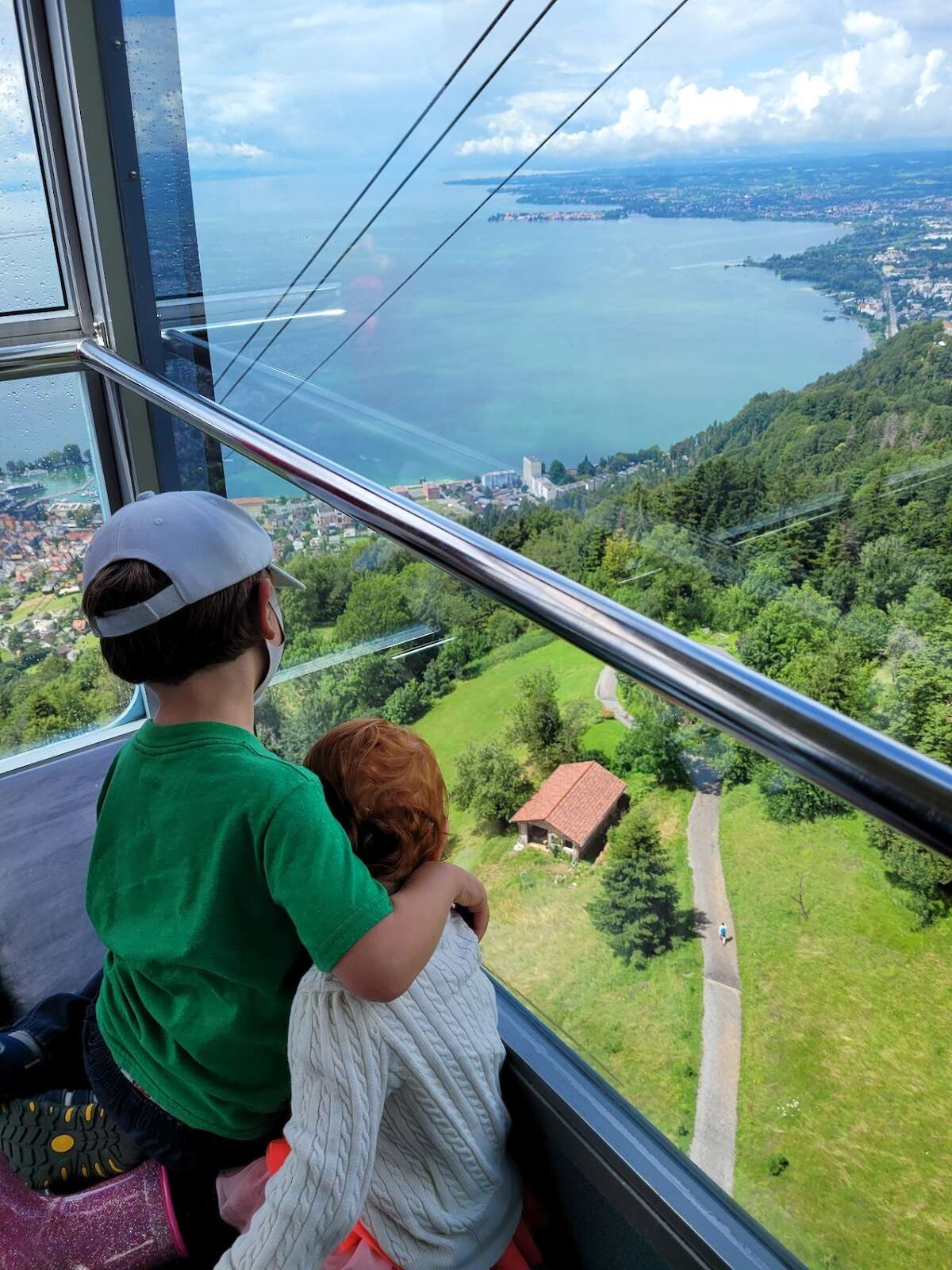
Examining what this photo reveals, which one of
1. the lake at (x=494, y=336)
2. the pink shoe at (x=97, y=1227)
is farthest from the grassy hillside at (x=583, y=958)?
the lake at (x=494, y=336)

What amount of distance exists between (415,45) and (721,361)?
54.6 inches

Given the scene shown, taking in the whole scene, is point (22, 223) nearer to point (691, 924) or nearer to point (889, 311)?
point (691, 924)

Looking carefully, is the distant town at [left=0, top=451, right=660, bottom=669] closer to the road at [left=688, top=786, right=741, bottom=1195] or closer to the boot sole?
the road at [left=688, top=786, right=741, bottom=1195]

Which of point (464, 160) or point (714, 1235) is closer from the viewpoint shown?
point (714, 1235)

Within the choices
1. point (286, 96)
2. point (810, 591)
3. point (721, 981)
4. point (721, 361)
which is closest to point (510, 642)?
point (721, 981)

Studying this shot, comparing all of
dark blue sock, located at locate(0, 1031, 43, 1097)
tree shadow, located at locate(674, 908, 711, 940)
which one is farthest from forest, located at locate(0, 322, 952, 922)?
dark blue sock, located at locate(0, 1031, 43, 1097)

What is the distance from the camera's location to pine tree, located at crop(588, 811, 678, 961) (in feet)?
4.01

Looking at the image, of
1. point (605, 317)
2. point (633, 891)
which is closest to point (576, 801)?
point (633, 891)

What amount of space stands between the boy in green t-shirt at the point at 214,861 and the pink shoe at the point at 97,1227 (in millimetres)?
188

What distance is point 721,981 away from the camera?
115cm

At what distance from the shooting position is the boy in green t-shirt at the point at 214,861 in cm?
75

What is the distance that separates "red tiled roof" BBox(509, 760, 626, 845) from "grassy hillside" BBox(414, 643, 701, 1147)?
40 mm

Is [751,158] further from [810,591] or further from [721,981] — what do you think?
[721,981]

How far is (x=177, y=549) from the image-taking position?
32.4 inches
